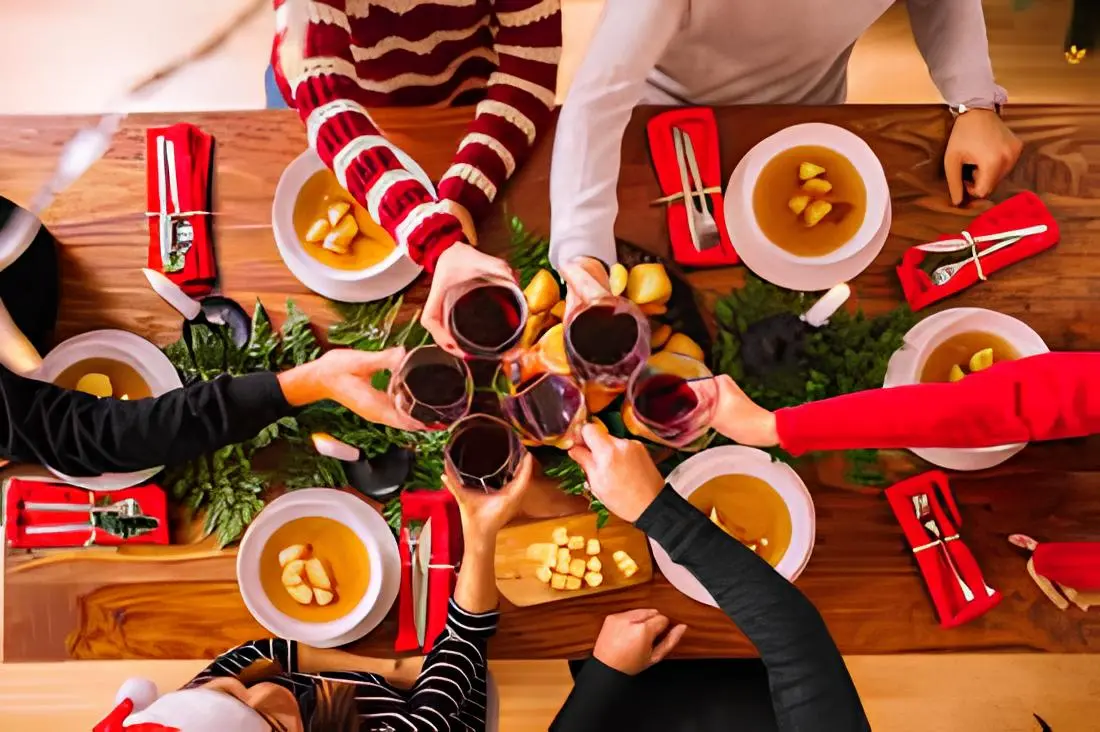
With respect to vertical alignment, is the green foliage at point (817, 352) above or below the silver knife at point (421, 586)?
above

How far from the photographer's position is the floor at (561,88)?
1.88 m

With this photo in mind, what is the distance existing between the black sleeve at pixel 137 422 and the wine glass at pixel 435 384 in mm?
206

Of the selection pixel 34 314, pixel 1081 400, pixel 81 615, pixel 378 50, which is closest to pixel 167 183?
pixel 34 314

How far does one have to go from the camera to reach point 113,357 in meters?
1.22

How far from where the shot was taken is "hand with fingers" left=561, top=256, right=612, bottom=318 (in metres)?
1.08

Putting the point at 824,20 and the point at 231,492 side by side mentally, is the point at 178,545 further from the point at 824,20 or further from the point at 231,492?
the point at 824,20

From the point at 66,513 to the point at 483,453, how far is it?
2.28 feet

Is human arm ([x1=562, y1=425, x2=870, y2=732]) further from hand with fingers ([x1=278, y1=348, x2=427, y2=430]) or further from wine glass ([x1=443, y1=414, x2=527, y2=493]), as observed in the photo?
hand with fingers ([x1=278, y1=348, x2=427, y2=430])

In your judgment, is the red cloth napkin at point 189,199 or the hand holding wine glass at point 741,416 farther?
the red cloth napkin at point 189,199

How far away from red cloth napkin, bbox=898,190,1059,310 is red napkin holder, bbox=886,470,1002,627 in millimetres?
285

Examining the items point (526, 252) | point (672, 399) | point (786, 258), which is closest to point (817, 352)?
point (786, 258)

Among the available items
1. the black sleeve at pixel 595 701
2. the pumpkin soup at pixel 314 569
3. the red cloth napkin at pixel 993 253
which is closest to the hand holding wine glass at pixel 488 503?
the pumpkin soup at pixel 314 569

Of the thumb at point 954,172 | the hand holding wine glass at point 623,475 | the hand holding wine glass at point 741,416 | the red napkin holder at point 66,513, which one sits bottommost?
the red napkin holder at point 66,513

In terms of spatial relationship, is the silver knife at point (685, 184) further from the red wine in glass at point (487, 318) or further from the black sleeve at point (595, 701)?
the black sleeve at point (595, 701)
